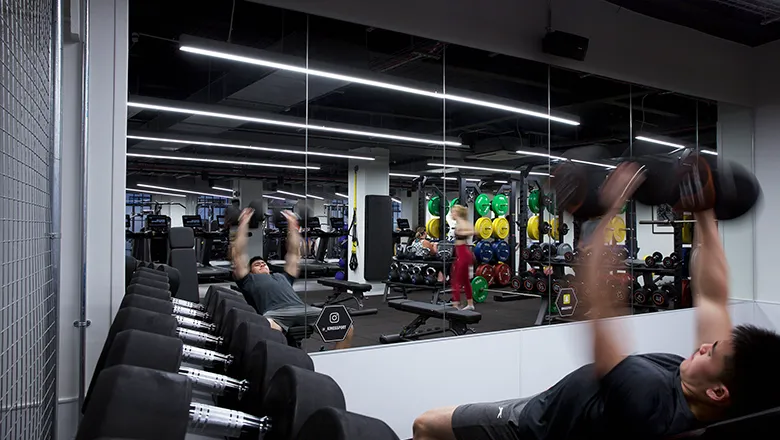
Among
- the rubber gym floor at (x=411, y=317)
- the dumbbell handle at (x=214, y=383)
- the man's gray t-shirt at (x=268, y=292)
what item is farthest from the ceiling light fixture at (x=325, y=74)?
the dumbbell handle at (x=214, y=383)

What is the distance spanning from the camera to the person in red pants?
521cm

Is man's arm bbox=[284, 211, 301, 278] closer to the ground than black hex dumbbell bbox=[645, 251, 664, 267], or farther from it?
farther from it

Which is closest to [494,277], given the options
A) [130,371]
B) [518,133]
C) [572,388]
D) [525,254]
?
[525,254]

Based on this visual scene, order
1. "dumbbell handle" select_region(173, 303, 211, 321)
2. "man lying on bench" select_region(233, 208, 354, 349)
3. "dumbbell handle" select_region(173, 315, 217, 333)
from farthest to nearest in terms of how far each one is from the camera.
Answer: "man lying on bench" select_region(233, 208, 354, 349) < "dumbbell handle" select_region(173, 303, 211, 321) < "dumbbell handle" select_region(173, 315, 217, 333)

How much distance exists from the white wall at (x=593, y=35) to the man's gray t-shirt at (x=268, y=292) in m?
1.71

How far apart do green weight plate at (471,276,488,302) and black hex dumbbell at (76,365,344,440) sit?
5.49 metres

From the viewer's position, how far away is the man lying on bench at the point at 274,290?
10.5 ft

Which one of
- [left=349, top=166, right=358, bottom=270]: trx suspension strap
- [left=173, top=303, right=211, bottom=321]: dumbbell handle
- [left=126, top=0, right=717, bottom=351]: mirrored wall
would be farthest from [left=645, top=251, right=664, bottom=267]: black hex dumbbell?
[left=173, top=303, right=211, bottom=321]: dumbbell handle

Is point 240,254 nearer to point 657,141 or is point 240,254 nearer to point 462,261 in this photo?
point 462,261

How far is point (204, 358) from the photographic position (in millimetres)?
1369

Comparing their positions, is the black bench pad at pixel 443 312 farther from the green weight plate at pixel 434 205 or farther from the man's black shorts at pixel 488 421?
the green weight plate at pixel 434 205

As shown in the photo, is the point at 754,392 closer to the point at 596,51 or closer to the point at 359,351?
the point at 359,351

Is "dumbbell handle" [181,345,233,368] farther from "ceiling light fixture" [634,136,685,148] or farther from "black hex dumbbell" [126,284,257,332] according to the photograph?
"ceiling light fixture" [634,136,685,148]

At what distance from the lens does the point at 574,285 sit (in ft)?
15.5
